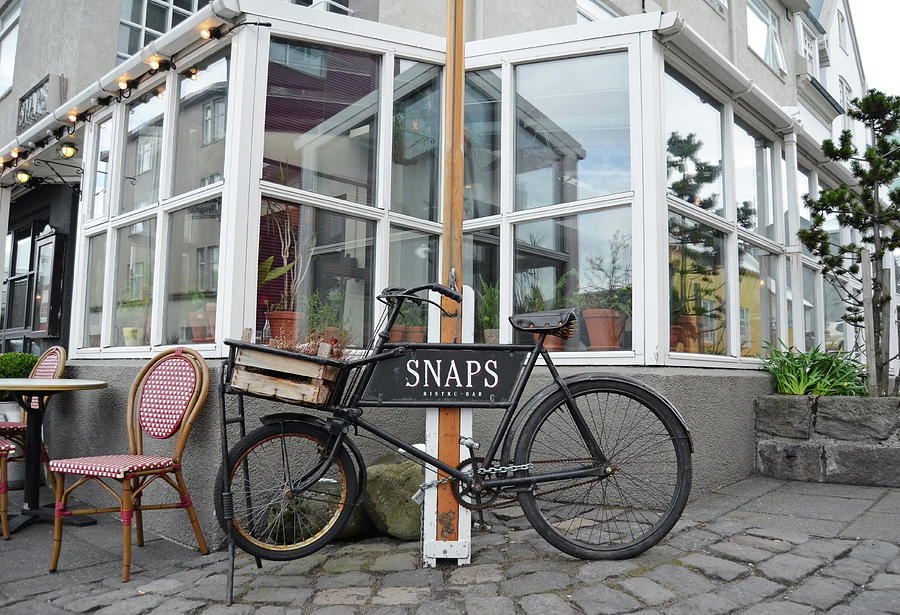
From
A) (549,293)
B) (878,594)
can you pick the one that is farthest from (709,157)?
(878,594)

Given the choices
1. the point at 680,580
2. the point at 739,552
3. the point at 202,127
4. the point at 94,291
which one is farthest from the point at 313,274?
the point at 739,552

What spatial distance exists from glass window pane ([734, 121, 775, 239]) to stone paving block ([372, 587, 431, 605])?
391 centimetres

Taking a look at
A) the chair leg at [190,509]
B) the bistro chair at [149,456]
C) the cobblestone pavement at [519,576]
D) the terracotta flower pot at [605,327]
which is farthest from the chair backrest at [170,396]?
the terracotta flower pot at [605,327]

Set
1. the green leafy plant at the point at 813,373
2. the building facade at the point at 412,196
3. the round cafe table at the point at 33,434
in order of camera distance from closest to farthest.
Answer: the round cafe table at the point at 33,434
the building facade at the point at 412,196
the green leafy plant at the point at 813,373

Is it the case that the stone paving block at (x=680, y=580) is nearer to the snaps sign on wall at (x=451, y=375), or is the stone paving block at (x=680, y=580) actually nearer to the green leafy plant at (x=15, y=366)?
the snaps sign on wall at (x=451, y=375)

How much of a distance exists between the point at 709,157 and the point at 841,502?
8.18ft

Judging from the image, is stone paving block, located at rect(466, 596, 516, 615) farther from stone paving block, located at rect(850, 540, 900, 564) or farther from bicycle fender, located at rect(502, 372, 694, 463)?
stone paving block, located at rect(850, 540, 900, 564)

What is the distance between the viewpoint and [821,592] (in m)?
2.57

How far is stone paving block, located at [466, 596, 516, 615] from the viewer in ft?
8.20

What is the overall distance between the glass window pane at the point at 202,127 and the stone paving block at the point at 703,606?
3378 mm

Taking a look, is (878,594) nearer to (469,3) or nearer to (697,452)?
(697,452)

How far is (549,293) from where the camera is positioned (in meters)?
4.55

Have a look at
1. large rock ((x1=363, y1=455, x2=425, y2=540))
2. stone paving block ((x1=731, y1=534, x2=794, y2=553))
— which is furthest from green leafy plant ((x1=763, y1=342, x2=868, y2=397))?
large rock ((x1=363, y1=455, x2=425, y2=540))

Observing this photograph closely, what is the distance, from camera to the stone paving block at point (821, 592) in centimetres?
249
